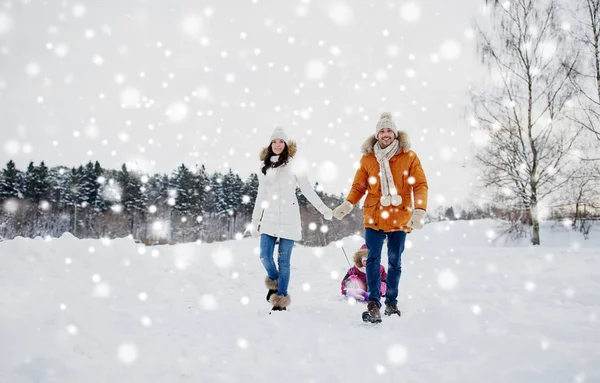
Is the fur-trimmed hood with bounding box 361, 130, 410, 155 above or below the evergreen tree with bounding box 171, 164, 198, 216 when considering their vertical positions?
below

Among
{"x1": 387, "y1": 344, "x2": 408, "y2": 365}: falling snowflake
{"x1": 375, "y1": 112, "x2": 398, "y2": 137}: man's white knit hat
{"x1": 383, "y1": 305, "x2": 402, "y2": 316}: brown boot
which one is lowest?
{"x1": 387, "y1": 344, "x2": 408, "y2": 365}: falling snowflake

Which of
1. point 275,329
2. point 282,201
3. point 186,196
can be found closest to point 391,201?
point 282,201

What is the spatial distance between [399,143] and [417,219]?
893mm

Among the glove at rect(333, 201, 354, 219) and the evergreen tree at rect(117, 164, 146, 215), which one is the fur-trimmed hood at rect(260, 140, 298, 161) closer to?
the glove at rect(333, 201, 354, 219)

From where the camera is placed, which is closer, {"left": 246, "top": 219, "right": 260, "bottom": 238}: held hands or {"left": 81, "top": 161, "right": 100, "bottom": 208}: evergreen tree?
{"left": 246, "top": 219, "right": 260, "bottom": 238}: held hands

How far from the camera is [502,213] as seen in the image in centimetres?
1595

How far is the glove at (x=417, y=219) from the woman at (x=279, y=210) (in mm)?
1191

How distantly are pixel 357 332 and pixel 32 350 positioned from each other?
2.45m

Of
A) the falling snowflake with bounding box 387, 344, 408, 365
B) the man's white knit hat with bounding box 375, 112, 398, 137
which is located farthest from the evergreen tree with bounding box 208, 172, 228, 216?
the falling snowflake with bounding box 387, 344, 408, 365

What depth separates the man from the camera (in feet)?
12.5

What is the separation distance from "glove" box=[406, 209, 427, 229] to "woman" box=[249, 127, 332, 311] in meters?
1.19

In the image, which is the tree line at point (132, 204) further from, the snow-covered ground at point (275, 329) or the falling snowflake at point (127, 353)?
the falling snowflake at point (127, 353)

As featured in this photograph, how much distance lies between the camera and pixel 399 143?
3994 mm

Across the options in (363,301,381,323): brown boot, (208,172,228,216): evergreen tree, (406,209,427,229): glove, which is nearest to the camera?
(363,301,381,323): brown boot
